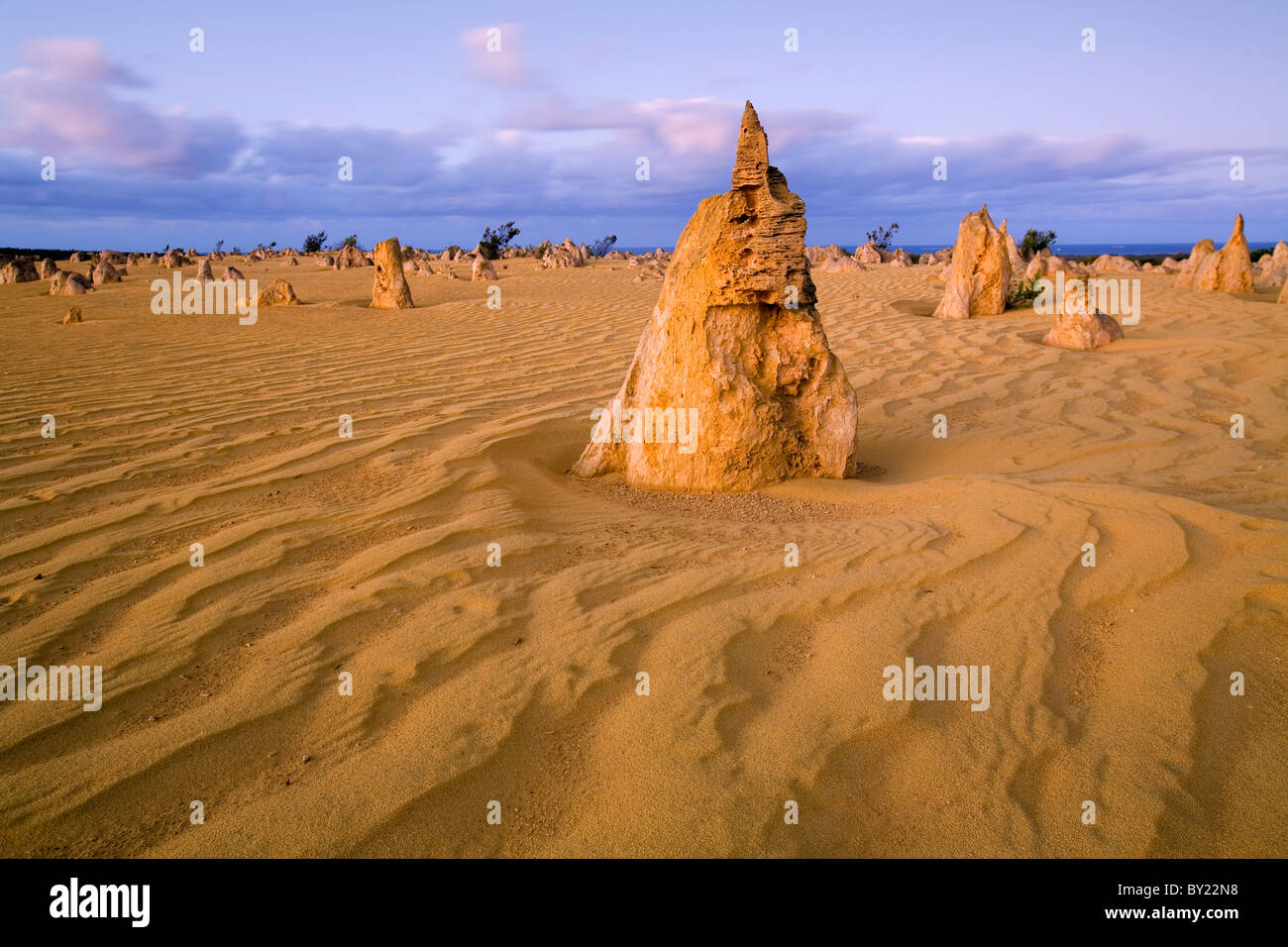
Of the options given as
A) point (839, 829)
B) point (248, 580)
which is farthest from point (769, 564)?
point (248, 580)

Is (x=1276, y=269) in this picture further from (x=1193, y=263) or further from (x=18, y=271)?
(x=18, y=271)

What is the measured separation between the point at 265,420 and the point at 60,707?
139 inches

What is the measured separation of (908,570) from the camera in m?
3.03

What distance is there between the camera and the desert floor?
1.87m

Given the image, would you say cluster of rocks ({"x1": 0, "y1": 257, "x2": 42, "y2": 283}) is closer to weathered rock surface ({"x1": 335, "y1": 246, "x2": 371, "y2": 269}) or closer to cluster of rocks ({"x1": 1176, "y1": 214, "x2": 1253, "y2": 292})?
weathered rock surface ({"x1": 335, "y1": 246, "x2": 371, "y2": 269})

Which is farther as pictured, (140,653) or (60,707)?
(140,653)

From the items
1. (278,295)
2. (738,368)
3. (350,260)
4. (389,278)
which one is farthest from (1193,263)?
(350,260)

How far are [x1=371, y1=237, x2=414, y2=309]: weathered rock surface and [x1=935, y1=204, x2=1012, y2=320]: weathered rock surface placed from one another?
8.49 m

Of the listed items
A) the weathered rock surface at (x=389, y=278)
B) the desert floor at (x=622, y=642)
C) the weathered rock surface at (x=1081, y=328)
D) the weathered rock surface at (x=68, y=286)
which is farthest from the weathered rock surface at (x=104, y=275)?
the weathered rock surface at (x=1081, y=328)

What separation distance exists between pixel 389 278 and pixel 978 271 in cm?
918

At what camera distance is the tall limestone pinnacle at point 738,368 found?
4.27m

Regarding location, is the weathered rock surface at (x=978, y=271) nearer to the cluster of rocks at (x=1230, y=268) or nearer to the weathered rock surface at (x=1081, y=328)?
the weathered rock surface at (x=1081, y=328)

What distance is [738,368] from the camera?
440 centimetres
